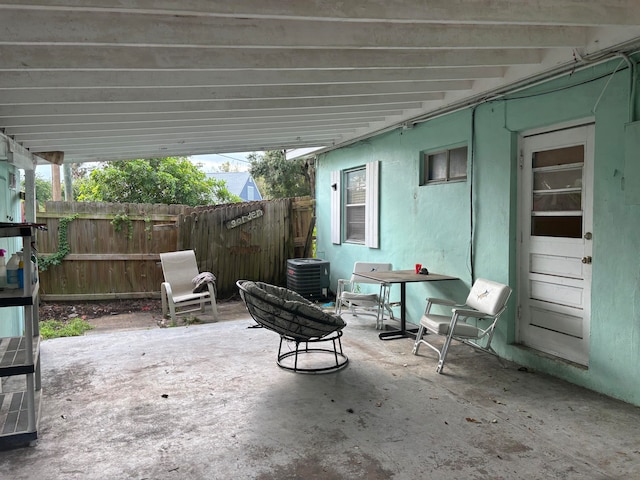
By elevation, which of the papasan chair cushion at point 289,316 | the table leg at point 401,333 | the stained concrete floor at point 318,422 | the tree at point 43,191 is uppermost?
the tree at point 43,191

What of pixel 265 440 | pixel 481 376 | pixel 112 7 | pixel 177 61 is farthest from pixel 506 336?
pixel 112 7

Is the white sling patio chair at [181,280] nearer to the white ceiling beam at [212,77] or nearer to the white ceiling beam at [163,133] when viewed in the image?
the white ceiling beam at [163,133]

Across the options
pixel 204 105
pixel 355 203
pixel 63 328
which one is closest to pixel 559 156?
pixel 204 105

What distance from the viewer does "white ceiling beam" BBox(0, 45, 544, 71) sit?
2.81 metres

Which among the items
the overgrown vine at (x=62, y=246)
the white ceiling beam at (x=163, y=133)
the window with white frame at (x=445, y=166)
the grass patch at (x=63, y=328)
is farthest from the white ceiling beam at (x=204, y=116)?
the overgrown vine at (x=62, y=246)

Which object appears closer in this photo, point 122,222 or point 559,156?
point 559,156

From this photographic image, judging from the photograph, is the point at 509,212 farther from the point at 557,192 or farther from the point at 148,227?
the point at 148,227

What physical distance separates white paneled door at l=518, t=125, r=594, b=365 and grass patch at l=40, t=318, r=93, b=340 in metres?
5.14

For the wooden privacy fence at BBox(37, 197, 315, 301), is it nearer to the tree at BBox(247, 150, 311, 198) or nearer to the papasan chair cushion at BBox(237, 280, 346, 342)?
the tree at BBox(247, 150, 311, 198)

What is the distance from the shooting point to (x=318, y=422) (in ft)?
9.83

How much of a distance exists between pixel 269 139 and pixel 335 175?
1546mm

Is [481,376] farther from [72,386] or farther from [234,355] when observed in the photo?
[72,386]

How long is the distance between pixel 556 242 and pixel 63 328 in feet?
19.3

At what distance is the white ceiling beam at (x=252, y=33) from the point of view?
2.40m
